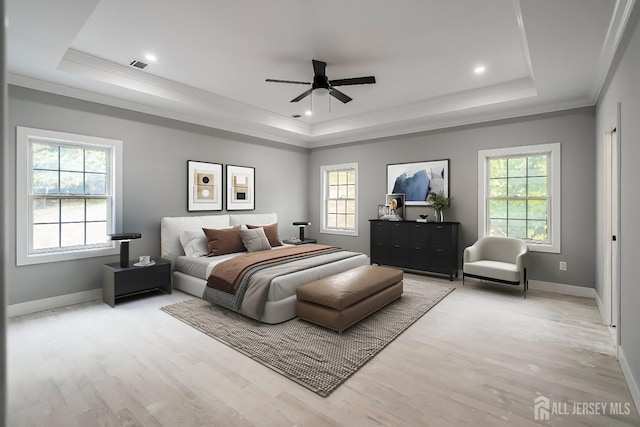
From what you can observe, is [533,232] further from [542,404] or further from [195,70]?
[195,70]

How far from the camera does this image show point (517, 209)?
492 cm

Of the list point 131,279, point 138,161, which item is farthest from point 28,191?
point 131,279

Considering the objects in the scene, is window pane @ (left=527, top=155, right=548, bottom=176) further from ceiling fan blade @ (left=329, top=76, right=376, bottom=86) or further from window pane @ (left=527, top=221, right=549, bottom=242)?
ceiling fan blade @ (left=329, top=76, right=376, bottom=86)

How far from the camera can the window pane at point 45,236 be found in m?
3.79

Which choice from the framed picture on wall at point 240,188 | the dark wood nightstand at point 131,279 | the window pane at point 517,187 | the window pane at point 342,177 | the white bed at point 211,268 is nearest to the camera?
the white bed at point 211,268

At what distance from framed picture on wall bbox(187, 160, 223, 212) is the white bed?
247 millimetres

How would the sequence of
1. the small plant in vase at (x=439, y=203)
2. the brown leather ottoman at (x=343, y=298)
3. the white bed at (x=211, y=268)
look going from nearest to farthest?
the brown leather ottoman at (x=343, y=298) < the white bed at (x=211, y=268) < the small plant in vase at (x=439, y=203)

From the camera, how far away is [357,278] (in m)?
3.60

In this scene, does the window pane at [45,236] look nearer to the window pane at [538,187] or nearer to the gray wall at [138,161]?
the gray wall at [138,161]

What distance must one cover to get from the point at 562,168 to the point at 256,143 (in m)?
5.13

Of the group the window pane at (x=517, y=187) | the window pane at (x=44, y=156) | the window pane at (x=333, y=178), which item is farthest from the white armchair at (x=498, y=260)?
the window pane at (x=44, y=156)

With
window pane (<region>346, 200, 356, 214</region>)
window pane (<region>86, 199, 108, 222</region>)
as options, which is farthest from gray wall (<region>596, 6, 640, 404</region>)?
window pane (<region>86, 199, 108, 222</region>)

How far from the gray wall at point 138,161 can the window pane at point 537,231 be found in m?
4.59

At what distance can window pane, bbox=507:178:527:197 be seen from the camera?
4855 millimetres
